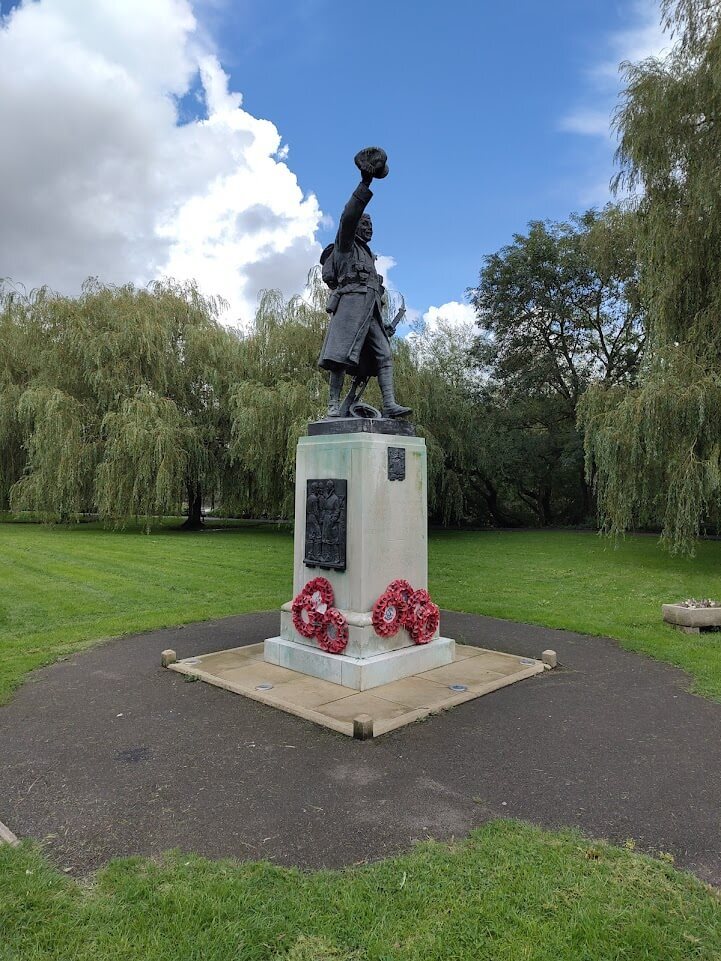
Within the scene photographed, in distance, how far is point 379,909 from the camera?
247 centimetres

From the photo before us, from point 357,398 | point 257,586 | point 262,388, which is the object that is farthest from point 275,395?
point 357,398

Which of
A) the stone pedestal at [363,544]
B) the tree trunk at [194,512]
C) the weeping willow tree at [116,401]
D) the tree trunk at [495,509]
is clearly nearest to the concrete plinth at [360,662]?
the stone pedestal at [363,544]

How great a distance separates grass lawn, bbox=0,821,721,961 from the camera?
226 cm

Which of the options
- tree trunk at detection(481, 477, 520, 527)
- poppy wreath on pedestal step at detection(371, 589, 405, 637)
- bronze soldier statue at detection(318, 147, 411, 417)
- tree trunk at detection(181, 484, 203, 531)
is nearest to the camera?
poppy wreath on pedestal step at detection(371, 589, 405, 637)

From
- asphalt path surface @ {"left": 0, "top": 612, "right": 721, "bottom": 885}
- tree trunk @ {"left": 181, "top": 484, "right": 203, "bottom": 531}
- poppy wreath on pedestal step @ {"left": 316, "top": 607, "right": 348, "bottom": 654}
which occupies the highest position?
tree trunk @ {"left": 181, "top": 484, "right": 203, "bottom": 531}

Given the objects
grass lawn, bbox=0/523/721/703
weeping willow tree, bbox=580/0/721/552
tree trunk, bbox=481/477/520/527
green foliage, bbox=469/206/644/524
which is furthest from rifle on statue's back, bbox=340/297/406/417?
tree trunk, bbox=481/477/520/527

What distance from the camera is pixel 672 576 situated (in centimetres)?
1226

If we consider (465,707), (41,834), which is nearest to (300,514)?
(465,707)

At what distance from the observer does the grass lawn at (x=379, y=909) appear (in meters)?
2.26

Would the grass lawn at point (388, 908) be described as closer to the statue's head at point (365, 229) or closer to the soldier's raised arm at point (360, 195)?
the soldier's raised arm at point (360, 195)

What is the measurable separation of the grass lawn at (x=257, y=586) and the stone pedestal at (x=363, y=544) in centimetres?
247

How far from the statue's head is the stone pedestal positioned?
1924mm

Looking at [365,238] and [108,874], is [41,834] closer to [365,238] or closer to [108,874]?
→ [108,874]

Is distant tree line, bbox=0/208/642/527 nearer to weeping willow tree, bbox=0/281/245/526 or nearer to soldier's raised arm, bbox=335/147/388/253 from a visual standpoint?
weeping willow tree, bbox=0/281/245/526
